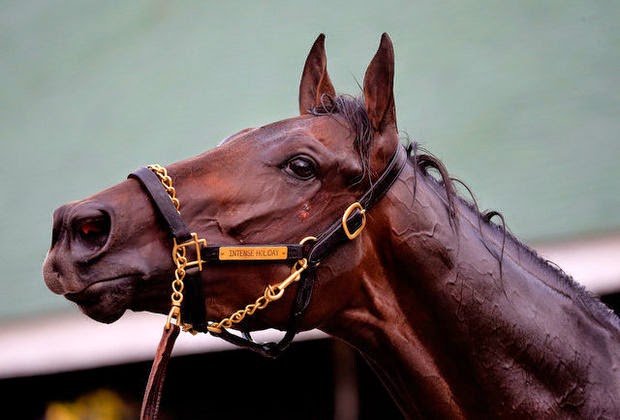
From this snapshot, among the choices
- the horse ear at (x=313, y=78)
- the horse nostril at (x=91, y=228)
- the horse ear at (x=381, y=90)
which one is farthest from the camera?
the horse ear at (x=313, y=78)

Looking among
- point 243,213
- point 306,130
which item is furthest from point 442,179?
point 243,213

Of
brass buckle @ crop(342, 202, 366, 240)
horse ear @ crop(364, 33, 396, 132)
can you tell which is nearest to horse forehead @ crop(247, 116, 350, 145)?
horse ear @ crop(364, 33, 396, 132)

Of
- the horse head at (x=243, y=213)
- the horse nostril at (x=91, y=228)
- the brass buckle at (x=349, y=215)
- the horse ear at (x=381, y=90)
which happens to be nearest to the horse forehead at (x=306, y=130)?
the horse head at (x=243, y=213)

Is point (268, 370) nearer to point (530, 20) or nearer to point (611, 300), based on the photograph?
point (611, 300)

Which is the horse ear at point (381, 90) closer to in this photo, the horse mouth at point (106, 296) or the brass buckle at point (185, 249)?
the brass buckle at point (185, 249)

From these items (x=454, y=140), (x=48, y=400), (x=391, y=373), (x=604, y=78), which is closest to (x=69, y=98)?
(x=48, y=400)

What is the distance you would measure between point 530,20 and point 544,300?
10.3 feet

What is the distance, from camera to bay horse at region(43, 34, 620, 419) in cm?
254

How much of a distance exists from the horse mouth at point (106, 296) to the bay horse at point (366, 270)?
44 millimetres

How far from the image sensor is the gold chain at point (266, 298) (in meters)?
2.57

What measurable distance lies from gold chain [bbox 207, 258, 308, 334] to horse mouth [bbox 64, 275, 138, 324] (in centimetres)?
28

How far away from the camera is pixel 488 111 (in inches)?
214

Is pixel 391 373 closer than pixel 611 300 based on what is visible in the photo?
Yes

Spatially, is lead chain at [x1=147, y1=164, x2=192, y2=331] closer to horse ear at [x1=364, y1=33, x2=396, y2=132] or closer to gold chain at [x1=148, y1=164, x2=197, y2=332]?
gold chain at [x1=148, y1=164, x2=197, y2=332]
